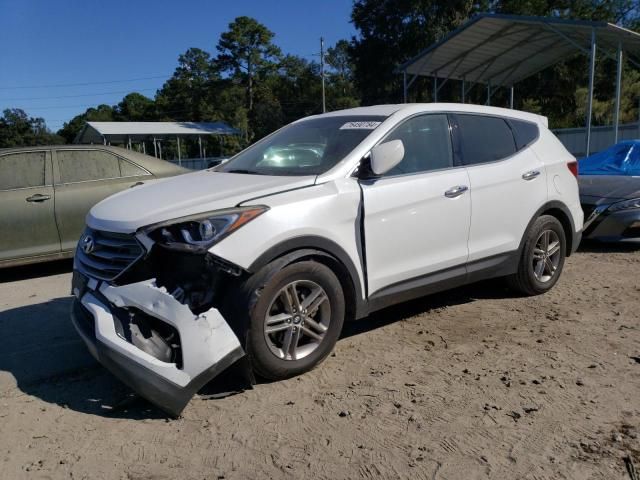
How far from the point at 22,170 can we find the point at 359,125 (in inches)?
174

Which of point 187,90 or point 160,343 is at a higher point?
point 187,90

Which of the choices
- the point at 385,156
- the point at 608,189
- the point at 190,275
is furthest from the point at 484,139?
the point at 608,189

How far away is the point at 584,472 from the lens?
2510 millimetres


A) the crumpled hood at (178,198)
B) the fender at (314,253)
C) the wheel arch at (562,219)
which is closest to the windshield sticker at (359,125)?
the crumpled hood at (178,198)

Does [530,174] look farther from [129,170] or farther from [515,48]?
[515,48]

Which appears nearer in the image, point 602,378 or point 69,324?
point 602,378

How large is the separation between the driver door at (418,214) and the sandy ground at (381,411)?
21.1 inches

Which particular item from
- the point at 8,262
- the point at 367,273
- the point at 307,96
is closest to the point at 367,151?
the point at 367,273

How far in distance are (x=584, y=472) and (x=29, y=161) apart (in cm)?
646

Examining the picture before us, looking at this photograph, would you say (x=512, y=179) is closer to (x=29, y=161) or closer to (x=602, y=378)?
(x=602, y=378)

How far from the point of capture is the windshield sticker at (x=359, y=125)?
13.5ft

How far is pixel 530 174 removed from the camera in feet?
16.2

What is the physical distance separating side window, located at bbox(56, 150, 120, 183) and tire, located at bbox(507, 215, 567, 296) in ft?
16.2

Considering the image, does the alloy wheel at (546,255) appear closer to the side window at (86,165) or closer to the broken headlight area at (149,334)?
the broken headlight area at (149,334)
